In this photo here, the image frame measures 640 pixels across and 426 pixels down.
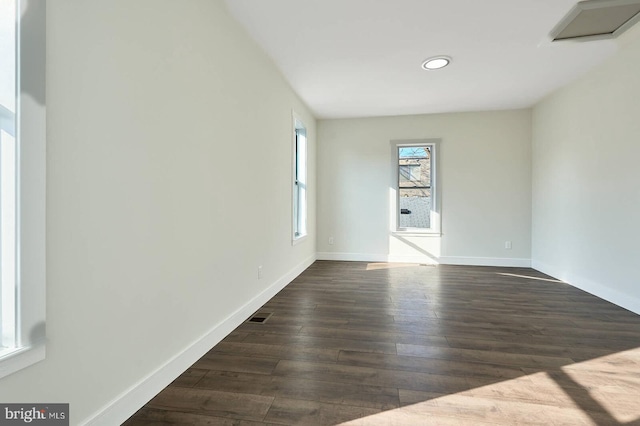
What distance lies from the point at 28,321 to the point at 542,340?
2915 mm

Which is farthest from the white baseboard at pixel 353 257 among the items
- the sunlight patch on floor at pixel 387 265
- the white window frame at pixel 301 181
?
the white window frame at pixel 301 181

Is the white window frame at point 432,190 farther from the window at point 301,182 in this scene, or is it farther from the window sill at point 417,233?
the window at point 301,182

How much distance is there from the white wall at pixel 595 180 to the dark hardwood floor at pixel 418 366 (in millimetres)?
450

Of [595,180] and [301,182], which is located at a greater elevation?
[301,182]

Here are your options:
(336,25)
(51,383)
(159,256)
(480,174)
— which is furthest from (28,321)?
(480,174)

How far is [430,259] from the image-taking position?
529 cm

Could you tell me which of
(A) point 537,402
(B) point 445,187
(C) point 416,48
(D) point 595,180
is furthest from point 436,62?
(A) point 537,402

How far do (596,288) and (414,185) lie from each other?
9.07 feet

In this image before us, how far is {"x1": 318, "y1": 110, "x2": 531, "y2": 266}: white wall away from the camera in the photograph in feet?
16.4

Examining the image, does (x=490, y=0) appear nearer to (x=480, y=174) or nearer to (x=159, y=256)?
(x=159, y=256)

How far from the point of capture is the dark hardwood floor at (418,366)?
147cm

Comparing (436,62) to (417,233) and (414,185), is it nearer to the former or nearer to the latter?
(414,185)

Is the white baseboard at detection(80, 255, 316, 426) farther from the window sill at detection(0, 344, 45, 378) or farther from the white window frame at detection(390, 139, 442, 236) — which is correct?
the white window frame at detection(390, 139, 442, 236)

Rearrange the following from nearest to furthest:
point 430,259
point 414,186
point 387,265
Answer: point 387,265 → point 430,259 → point 414,186
